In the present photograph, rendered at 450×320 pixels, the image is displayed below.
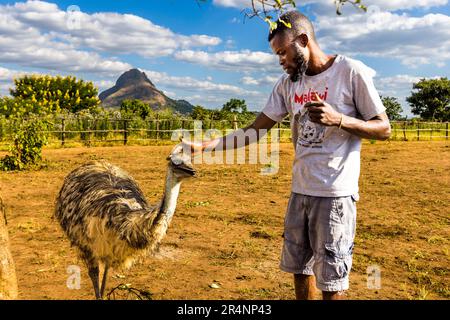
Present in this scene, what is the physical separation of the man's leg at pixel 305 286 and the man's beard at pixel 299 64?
1.35 meters

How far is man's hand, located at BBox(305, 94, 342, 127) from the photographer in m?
2.60

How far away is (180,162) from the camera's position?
11.2 ft

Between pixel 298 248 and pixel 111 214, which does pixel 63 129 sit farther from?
pixel 298 248

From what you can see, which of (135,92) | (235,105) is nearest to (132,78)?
(135,92)

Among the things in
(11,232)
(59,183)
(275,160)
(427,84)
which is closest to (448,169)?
(275,160)

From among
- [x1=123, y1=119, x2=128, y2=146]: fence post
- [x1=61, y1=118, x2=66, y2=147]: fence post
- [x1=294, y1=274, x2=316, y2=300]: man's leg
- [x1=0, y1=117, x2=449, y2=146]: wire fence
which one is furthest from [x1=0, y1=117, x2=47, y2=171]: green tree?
[x1=294, y1=274, x2=316, y2=300]: man's leg

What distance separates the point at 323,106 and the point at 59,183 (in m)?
9.57

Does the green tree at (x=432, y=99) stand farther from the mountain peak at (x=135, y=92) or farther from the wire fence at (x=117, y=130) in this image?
the mountain peak at (x=135, y=92)

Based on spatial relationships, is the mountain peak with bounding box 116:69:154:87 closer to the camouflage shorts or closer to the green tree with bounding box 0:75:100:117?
the green tree with bounding box 0:75:100:117

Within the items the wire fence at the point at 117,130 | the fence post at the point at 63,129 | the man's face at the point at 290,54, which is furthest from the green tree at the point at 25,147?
the man's face at the point at 290,54

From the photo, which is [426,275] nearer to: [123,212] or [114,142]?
[123,212]

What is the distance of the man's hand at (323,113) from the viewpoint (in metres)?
2.60

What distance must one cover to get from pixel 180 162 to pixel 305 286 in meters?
1.24

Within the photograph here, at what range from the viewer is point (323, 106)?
2604mm
